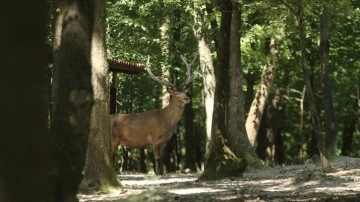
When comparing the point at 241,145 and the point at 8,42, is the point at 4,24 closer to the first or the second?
the point at 8,42

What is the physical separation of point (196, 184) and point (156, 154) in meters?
4.09

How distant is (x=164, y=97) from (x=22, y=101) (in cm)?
2203

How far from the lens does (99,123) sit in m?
11.7

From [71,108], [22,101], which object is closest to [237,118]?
[71,108]

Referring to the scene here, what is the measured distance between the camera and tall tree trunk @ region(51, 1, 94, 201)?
605 cm

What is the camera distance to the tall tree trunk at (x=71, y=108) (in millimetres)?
6047

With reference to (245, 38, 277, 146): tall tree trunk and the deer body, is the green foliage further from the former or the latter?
the deer body

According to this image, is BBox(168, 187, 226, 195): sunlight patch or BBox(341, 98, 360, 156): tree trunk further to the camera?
BBox(341, 98, 360, 156): tree trunk

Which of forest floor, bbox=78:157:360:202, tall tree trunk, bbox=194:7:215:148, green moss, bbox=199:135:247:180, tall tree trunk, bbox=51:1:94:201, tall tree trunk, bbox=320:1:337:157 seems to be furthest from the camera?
tall tree trunk, bbox=194:7:215:148

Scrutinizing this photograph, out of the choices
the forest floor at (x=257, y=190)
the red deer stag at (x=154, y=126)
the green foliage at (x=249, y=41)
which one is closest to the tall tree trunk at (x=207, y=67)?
the green foliage at (x=249, y=41)

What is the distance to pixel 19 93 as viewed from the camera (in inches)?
174

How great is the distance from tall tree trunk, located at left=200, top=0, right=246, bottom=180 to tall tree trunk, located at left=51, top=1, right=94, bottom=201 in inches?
312

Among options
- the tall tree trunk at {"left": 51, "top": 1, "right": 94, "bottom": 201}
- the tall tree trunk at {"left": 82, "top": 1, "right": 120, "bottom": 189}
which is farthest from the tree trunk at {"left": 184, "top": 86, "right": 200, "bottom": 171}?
→ the tall tree trunk at {"left": 51, "top": 1, "right": 94, "bottom": 201}

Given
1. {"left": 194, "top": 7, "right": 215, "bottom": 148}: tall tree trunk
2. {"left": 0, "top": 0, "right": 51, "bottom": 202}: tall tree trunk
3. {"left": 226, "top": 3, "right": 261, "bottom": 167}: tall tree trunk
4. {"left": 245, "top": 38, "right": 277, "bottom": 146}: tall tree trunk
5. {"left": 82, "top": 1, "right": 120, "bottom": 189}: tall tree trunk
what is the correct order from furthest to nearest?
1. {"left": 245, "top": 38, "right": 277, "bottom": 146}: tall tree trunk
2. {"left": 194, "top": 7, "right": 215, "bottom": 148}: tall tree trunk
3. {"left": 226, "top": 3, "right": 261, "bottom": 167}: tall tree trunk
4. {"left": 82, "top": 1, "right": 120, "bottom": 189}: tall tree trunk
5. {"left": 0, "top": 0, "right": 51, "bottom": 202}: tall tree trunk
